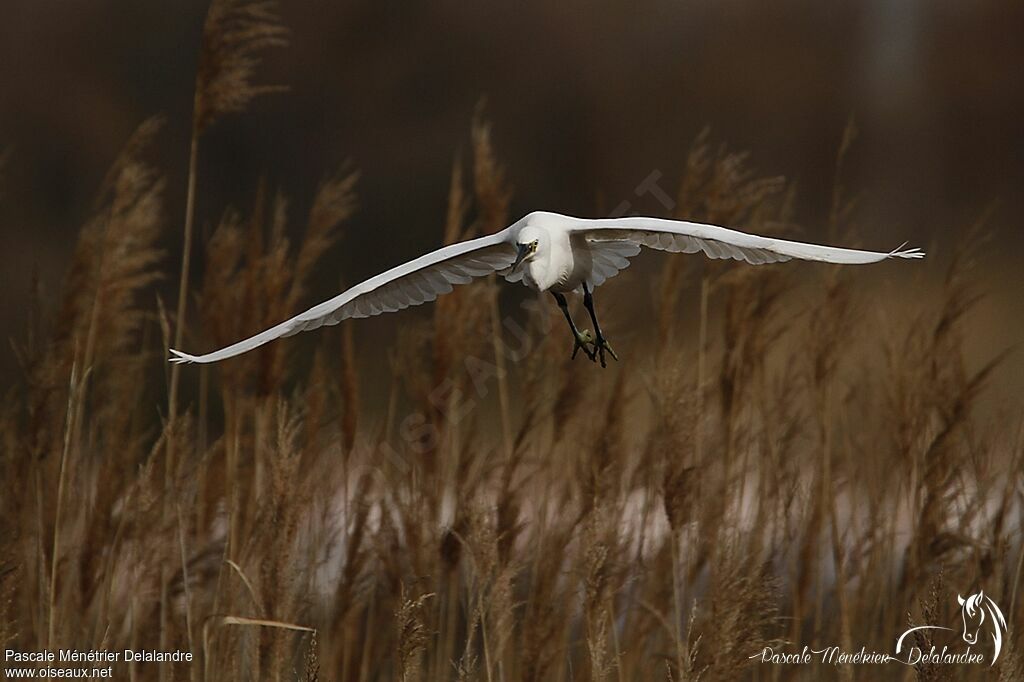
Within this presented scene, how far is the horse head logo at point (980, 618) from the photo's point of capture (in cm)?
203

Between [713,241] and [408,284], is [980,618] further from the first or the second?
[408,284]

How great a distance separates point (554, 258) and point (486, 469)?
30.8 inches

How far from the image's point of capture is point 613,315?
8.03ft

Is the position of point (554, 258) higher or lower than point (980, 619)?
higher

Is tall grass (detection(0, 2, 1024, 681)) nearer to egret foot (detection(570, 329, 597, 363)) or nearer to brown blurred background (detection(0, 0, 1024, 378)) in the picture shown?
egret foot (detection(570, 329, 597, 363))

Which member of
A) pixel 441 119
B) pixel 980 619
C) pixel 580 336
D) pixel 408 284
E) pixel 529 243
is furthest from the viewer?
pixel 441 119

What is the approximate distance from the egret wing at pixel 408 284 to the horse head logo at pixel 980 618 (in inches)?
40.0

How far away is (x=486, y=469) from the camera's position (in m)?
2.19

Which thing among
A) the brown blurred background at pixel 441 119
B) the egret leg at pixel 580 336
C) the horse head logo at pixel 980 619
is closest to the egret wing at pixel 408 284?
the egret leg at pixel 580 336

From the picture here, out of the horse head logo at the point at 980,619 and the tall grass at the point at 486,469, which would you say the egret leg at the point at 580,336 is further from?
the horse head logo at the point at 980,619

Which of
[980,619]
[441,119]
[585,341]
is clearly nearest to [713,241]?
[585,341]

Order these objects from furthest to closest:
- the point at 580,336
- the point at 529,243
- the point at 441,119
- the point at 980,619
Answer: the point at 441,119 < the point at 980,619 < the point at 580,336 < the point at 529,243

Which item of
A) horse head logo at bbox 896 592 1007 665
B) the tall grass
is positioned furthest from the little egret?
horse head logo at bbox 896 592 1007 665

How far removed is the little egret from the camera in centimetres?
148
